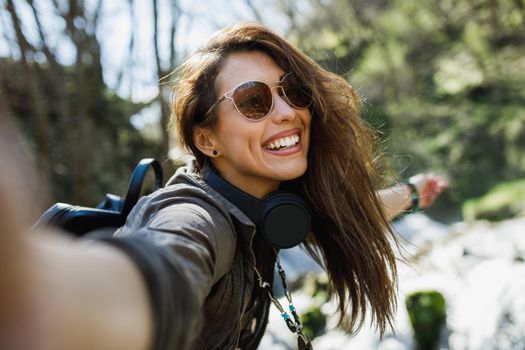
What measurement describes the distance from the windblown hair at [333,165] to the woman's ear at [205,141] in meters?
0.03

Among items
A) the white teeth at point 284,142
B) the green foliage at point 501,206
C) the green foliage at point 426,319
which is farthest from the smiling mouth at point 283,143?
the green foliage at point 501,206

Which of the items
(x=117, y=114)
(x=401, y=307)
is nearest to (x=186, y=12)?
(x=117, y=114)

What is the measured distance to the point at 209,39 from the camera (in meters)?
2.15

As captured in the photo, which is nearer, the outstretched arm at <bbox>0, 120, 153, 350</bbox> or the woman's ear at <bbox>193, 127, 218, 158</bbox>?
the outstretched arm at <bbox>0, 120, 153, 350</bbox>

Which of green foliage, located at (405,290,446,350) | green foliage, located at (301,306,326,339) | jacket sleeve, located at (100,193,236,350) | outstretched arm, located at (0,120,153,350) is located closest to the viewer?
outstretched arm, located at (0,120,153,350)

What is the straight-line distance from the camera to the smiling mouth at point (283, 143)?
202 centimetres

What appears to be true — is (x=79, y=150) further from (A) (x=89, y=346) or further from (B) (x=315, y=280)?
(A) (x=89, y=346)

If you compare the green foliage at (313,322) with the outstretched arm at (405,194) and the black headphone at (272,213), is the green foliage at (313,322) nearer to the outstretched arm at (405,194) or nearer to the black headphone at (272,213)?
the outstretched arm at (405,194)

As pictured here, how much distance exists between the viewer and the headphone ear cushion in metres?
1.88

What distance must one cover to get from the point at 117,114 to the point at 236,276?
8262 mm

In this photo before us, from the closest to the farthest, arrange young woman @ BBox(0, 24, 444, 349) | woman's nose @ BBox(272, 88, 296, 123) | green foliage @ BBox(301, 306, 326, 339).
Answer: young woman @ BBox(0, 24, 444, 349) → woman's nose @ BBox(272, 88, 296, 123) → green foliage @ BBox(301, 306, 326, 339)

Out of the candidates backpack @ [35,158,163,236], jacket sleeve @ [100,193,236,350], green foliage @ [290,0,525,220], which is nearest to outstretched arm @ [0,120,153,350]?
jacket sleeve @ [100,193,236,350]

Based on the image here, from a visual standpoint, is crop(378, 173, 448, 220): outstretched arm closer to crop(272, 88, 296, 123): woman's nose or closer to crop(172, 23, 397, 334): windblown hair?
crop(172, 23, 397, 334): windblown hair

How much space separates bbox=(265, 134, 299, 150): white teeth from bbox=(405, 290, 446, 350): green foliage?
3320mm
